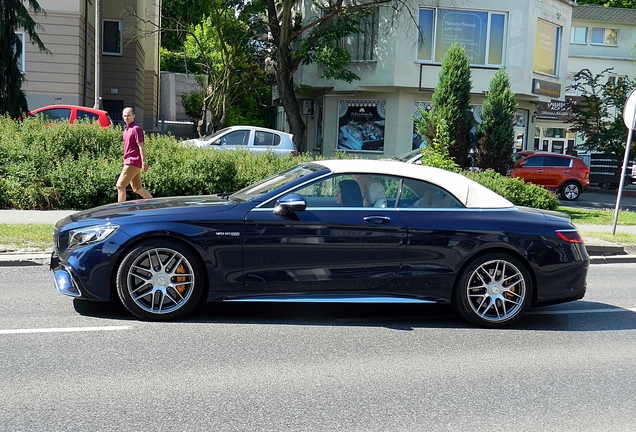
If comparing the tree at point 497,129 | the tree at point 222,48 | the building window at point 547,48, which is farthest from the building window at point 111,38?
the tree at point 497,129

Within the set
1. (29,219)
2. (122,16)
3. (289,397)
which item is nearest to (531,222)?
(289,397)

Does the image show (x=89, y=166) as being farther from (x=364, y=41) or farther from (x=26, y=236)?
(x=364, y=41)

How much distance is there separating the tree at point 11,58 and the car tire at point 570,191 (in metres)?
17.1

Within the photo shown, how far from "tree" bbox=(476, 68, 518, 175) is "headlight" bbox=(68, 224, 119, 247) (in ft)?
48.7

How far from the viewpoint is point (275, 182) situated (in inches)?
287

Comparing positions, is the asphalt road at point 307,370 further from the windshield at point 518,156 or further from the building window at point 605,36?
the building window at point 605,36

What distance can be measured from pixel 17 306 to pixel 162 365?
2.39 metres

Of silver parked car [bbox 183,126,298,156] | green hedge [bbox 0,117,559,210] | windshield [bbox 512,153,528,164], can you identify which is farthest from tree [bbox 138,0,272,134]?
green hedge [bbox 0,117,559,210]

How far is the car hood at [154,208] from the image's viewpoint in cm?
666

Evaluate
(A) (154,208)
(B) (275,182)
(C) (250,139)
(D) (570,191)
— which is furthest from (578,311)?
(D) (570,191)

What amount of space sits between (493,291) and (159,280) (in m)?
3.07

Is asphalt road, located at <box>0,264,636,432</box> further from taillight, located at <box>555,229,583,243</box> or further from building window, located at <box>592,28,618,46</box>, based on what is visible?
building window, located at <box>592,28,618,46</box>

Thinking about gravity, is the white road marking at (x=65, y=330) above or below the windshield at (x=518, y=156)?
below

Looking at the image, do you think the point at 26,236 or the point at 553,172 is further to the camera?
the point at 553,172
